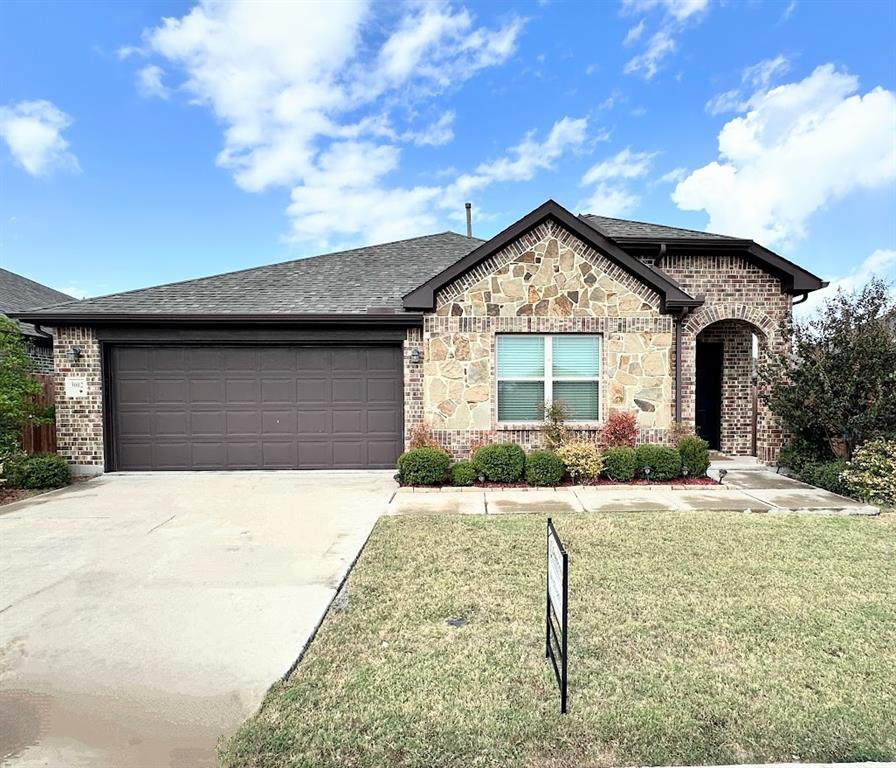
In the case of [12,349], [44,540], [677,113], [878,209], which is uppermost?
[677,113]

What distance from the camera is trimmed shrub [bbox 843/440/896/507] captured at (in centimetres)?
729

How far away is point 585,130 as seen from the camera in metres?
16.7

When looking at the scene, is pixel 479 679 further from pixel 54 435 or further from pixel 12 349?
pixel 54 435

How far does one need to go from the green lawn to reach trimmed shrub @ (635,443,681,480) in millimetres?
3085

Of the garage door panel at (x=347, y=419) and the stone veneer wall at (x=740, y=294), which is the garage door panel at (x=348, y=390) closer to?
the garage door panel at (x=347, y=419)

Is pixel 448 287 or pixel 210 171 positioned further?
pixel 210 171

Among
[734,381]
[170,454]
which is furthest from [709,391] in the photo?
[170,454]

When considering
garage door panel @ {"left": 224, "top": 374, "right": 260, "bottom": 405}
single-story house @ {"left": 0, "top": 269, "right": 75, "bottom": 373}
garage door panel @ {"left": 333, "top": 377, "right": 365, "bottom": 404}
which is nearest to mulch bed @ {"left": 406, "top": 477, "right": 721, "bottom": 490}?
garage door panel @ {"left": 333, "top": 377, "right": 365, "bottom": 404}

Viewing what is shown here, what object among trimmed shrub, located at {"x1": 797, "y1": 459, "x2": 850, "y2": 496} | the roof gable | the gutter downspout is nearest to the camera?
trimmed shrub, located at {"x1": 797, "y1": 459, "x2": 850, "y2": 496}

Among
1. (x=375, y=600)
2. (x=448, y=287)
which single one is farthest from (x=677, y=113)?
(x=375, y=600)

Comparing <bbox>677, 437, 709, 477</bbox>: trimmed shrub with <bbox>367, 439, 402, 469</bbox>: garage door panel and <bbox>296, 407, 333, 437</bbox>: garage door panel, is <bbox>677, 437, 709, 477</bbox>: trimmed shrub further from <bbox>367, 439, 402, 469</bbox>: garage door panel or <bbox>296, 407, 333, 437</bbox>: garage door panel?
<bbox>296, 407, 333, 437</bbox>: garage door panel

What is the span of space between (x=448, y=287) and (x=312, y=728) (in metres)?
7.71

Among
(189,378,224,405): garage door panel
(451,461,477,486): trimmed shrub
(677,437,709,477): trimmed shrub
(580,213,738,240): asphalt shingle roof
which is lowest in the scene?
(451,461,477,486): trimmed shrub

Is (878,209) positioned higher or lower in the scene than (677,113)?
lower
